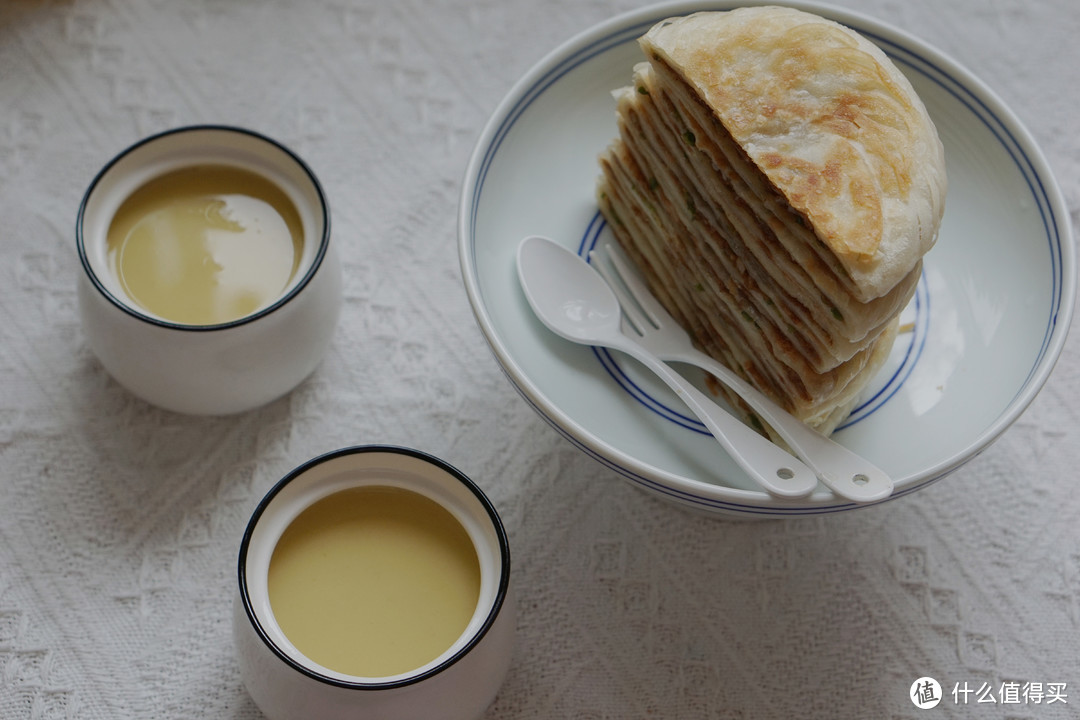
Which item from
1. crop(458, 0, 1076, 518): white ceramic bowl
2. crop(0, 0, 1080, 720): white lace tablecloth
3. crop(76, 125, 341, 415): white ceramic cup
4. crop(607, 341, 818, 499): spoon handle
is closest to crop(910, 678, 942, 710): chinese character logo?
crop(0, 0, 1080, 720): white lace tablecloth

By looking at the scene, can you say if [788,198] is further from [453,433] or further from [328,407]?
[328,407]

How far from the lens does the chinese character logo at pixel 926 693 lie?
58.1 inches

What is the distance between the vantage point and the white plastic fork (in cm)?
129

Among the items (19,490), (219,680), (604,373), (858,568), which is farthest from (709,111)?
(19,490)

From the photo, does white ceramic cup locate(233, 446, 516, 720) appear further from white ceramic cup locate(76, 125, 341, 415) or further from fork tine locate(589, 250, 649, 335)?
fork tine locate(589, 250, 649, 335)

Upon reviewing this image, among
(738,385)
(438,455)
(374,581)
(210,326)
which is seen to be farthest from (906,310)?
(210,326)

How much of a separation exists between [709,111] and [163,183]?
91cm

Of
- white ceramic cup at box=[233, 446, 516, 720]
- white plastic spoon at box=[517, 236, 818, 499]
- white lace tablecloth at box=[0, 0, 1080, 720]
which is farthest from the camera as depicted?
white lace tablecloth at box=[0, 0, 1080, 720]

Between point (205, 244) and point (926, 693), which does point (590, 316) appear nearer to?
point (205, 244)

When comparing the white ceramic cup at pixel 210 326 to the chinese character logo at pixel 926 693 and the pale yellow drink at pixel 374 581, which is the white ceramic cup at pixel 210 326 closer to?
Answer: the pale yellow drink at pixel 374 581

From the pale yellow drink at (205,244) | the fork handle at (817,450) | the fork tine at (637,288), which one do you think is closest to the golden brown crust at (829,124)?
the fork handle at (817,450)

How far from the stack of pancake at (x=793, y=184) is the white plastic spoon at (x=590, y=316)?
0.33 feet

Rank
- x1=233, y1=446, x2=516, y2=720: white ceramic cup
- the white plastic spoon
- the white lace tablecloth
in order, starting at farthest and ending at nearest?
the white lace tablecloth < the white plastic spoon < x1=233, y1=446, x2=516, y2=720: white ceramic cup

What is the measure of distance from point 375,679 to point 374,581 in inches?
6.2
